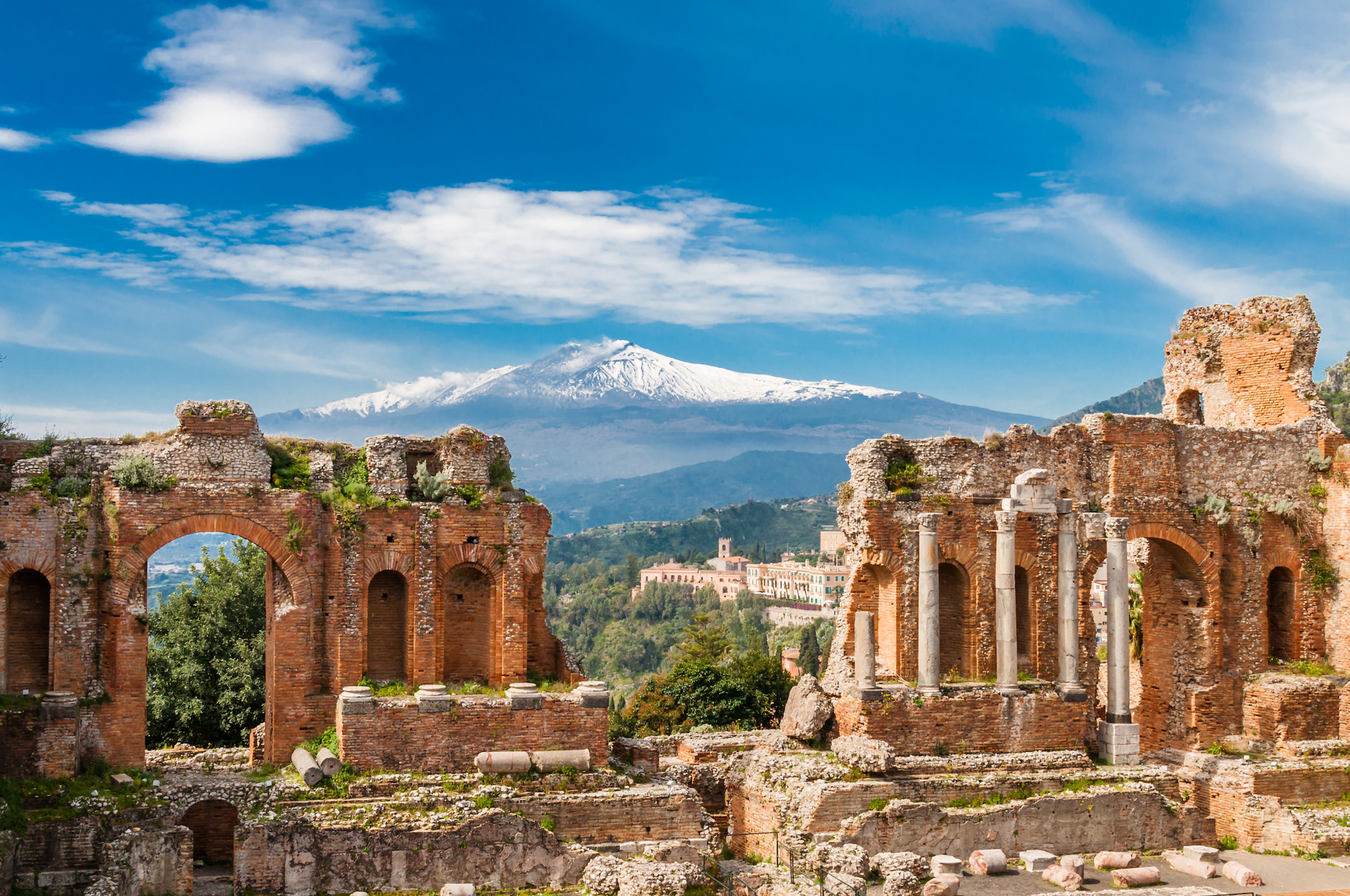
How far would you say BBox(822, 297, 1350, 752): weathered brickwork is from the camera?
2806cm

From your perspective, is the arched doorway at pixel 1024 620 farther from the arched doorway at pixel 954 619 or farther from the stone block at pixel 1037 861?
the stone block at pixel 1037 861

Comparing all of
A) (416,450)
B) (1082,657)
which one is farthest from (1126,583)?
(416,450)

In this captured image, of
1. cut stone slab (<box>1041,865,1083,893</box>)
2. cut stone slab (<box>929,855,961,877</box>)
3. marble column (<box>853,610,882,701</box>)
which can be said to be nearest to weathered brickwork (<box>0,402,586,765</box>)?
marble column (<box>853,610,882,701</box>)

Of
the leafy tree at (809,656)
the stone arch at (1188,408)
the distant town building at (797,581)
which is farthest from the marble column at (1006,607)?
the distant town building at (797,581)

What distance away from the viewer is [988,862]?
23.6m

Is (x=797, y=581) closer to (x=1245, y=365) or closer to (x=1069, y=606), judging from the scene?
(x=1245, y=365)

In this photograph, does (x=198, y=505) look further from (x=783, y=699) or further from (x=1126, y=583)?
(x=783, y=699)

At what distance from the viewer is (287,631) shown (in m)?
24.2

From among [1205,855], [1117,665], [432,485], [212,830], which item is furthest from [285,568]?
[1205,855]

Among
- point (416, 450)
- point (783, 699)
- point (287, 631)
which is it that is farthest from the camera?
point (783, 699)

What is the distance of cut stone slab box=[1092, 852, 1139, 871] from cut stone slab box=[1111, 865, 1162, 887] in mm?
549

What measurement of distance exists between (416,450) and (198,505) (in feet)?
15.5

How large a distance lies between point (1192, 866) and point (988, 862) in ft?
14.1

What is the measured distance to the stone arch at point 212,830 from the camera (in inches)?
957
